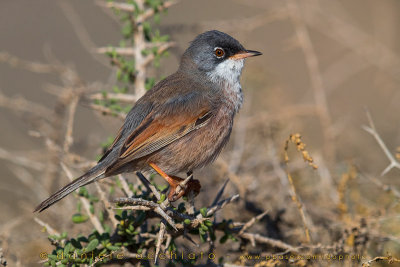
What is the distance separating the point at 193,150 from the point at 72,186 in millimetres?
1024

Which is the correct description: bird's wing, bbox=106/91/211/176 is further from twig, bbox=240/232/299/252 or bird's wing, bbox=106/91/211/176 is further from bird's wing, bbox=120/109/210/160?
twig, bbox=240/232/299/252

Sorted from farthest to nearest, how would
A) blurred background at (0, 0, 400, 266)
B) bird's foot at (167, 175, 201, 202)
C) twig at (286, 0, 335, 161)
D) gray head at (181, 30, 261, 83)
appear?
1. twig at (286, 0, 335, 161)
2. gray head at (181, 30, 261, 83)
3. blurred background at (0, 0, 400, 266)
4. bird's foot at (167, 175, 201, 202)

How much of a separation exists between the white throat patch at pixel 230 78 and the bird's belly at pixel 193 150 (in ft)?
1.09

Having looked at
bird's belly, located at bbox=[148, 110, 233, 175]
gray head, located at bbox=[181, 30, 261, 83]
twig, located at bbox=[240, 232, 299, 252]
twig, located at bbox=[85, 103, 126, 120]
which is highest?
gray head, located at bbox=[181, 30, 261, 83]

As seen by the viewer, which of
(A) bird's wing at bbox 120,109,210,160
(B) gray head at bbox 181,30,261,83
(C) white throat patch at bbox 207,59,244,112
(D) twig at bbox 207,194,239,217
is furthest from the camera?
(B) gray head at bbox 181,30,261,83

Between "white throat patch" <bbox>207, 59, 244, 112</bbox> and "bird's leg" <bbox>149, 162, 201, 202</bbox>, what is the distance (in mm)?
855

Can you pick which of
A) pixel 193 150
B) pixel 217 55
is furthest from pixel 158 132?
pixel 217 55

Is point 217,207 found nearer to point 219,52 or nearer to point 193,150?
point 193,150

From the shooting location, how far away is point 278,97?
595 centimetres

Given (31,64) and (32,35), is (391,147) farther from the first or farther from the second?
(32,35)

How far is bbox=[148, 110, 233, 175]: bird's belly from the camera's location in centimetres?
403

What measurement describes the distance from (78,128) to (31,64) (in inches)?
169

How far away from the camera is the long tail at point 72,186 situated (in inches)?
Result: 133

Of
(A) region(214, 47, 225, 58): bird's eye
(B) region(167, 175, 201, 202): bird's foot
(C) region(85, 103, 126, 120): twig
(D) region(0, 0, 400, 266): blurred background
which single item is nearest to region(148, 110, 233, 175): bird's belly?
(B) region(167, 175, 201, 202): bird's foot
